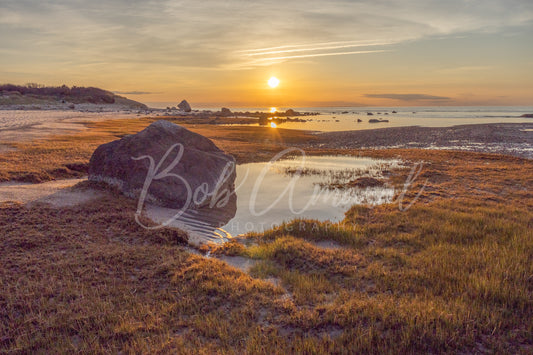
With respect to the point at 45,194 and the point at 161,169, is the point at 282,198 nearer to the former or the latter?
the point at 161,169

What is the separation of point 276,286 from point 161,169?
8615mm

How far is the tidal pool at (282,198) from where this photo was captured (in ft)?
34.3

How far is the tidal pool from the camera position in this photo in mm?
10453

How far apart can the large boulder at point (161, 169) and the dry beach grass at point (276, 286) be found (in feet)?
6.74

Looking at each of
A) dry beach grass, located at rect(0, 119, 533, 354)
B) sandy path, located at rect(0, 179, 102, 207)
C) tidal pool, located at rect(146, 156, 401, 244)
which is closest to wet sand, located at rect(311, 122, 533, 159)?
tidal pool, located at rect(146, 156, 401, 244)

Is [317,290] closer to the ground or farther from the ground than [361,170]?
closer to the ground

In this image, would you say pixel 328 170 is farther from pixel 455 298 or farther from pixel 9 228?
pixel 9 228

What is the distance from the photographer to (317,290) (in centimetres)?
578

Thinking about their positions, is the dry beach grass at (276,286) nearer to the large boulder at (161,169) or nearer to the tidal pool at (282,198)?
the tidal pool at (282,198)

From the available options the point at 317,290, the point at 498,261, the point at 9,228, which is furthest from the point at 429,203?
the point at 9,228

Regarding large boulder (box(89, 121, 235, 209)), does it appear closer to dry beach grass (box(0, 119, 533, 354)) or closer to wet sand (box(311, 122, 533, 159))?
dry beach grass (box(0, 119, 533, 354))

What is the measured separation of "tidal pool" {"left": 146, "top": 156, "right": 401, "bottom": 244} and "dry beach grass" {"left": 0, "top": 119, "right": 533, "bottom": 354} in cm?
131

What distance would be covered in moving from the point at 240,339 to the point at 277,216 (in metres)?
7.07

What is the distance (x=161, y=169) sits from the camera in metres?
12.8
